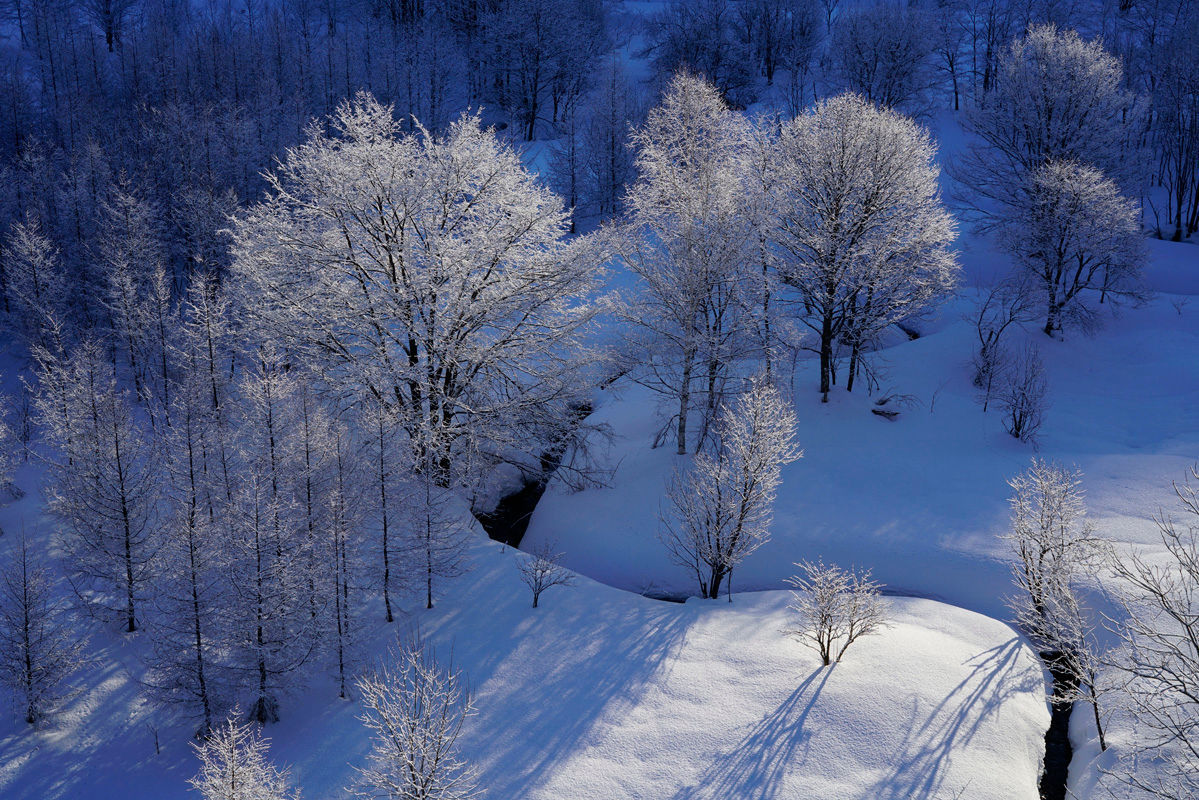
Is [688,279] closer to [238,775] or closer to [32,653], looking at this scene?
[238,775]

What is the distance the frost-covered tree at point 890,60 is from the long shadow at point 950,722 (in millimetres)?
36796

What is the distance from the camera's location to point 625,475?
80.0 ft

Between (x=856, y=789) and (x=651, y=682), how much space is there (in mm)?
4297

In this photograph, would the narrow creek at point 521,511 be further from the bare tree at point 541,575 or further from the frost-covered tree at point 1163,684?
the frost-covered tree at point 1163,684

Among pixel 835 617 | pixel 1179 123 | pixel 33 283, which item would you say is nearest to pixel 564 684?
pixel 835 617

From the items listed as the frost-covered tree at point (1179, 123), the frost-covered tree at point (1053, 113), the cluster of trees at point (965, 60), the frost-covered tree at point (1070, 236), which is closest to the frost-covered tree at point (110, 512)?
the frost-covered tree at point (1070, 236)

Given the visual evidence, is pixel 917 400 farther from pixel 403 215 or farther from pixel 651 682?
pixel 403 215

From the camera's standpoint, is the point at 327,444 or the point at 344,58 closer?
the point at 327,444

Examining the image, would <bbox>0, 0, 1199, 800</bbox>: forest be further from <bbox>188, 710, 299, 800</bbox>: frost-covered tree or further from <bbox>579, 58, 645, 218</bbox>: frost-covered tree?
<bbox>579, 58, 645, 218</bbox>: frost-covered tree

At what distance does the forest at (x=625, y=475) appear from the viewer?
46.6ft

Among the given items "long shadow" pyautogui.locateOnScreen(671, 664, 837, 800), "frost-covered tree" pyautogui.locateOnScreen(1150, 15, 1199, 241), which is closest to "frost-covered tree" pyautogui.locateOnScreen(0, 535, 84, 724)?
"long shadow" pyautogui.locateOnScreen(671, 664, 837, 800)

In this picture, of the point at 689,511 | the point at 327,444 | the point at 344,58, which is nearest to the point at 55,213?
the point at 344,58

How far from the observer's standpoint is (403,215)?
71.1 feet

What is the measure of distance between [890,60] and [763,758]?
43769mm
